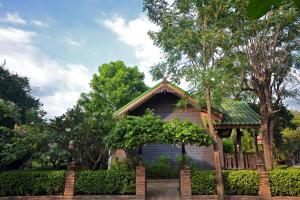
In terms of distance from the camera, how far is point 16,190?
38.6ft

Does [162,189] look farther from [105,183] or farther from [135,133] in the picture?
[135,133]

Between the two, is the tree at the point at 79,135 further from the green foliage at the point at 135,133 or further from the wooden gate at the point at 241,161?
the wooden gate at the point at 241,161

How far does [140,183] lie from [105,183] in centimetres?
139

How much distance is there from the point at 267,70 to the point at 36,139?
428 inches

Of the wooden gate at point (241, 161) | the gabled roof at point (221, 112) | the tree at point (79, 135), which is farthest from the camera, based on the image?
the wooden gate at point (241, 161)

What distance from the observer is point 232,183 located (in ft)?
38.3

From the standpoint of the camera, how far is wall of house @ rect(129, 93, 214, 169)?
16156 mm

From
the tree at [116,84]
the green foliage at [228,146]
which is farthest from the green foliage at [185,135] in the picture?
the tree at [116,84]

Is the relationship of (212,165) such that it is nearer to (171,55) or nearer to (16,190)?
(171,55)

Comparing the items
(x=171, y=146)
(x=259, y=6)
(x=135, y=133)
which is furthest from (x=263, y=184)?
(x=259, y=6)

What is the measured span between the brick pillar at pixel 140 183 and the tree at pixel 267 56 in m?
5.79

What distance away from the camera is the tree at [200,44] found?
11.8m

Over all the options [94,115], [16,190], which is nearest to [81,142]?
[94,115]

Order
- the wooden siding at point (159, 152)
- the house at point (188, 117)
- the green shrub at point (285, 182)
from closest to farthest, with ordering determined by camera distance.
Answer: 1. the green shrub at point (285, 182)
2. the house at point (188, 117)
3. the wooden siding at point (159, 152)
